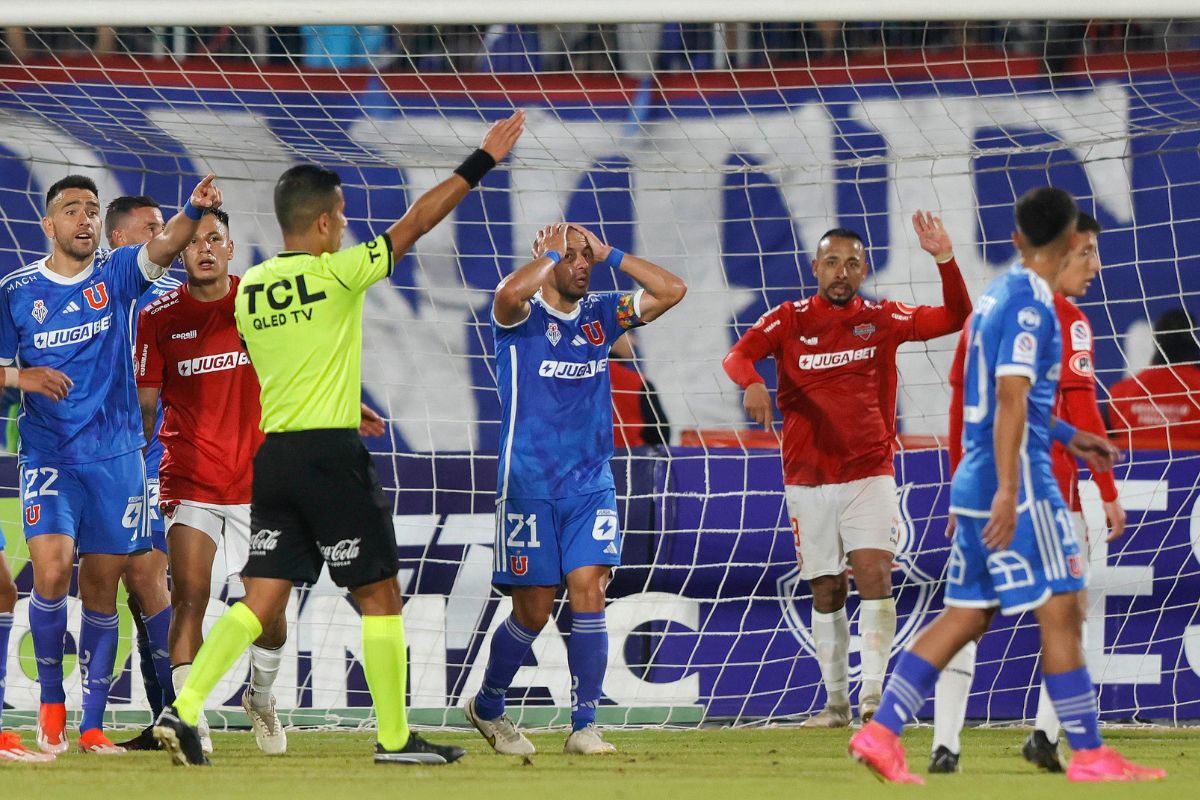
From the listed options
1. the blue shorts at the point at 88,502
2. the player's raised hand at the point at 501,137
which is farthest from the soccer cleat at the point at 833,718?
the player's raised hand at the point at 501,137

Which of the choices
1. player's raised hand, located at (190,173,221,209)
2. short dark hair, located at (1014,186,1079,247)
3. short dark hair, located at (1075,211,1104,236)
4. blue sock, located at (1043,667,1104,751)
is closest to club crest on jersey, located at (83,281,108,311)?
player's raised hand, located at (190,173,221,209)

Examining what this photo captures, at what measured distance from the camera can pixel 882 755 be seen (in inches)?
170

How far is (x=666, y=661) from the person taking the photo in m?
7.38

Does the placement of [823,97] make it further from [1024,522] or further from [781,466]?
[1024,522]

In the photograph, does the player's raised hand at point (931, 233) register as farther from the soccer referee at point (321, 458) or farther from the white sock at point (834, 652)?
the soccer referee at point (321, 458)

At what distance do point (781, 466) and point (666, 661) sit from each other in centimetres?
110

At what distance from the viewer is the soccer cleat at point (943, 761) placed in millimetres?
4738

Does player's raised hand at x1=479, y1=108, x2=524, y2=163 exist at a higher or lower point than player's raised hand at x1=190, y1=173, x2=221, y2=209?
higher

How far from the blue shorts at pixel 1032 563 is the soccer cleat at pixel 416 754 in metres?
1.67

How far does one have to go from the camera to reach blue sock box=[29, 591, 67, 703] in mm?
5609

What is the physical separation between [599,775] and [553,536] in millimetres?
1312

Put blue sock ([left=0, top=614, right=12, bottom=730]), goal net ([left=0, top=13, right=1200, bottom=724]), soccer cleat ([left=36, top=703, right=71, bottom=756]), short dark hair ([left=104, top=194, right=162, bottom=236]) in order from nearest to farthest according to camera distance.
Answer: soccer cleat ([left=36, top=703, right=71, bottom=756]) → blue sock ([left=0, top=614, right=12, bottom=730]) → short dark hair ([left=104, top=194, right=162, bottom=236]) → goal net ([left=0, top=13, right=1200, bottom=724])

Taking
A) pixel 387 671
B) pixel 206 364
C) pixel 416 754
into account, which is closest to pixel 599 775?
pixel 416 754

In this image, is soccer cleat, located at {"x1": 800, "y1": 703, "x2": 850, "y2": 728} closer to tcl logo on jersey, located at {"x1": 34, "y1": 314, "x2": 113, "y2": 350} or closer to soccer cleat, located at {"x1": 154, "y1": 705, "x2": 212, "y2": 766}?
soccer cleat, located at {"x1": 154, "y1": 705, "x2": 212, "y2": 766}
